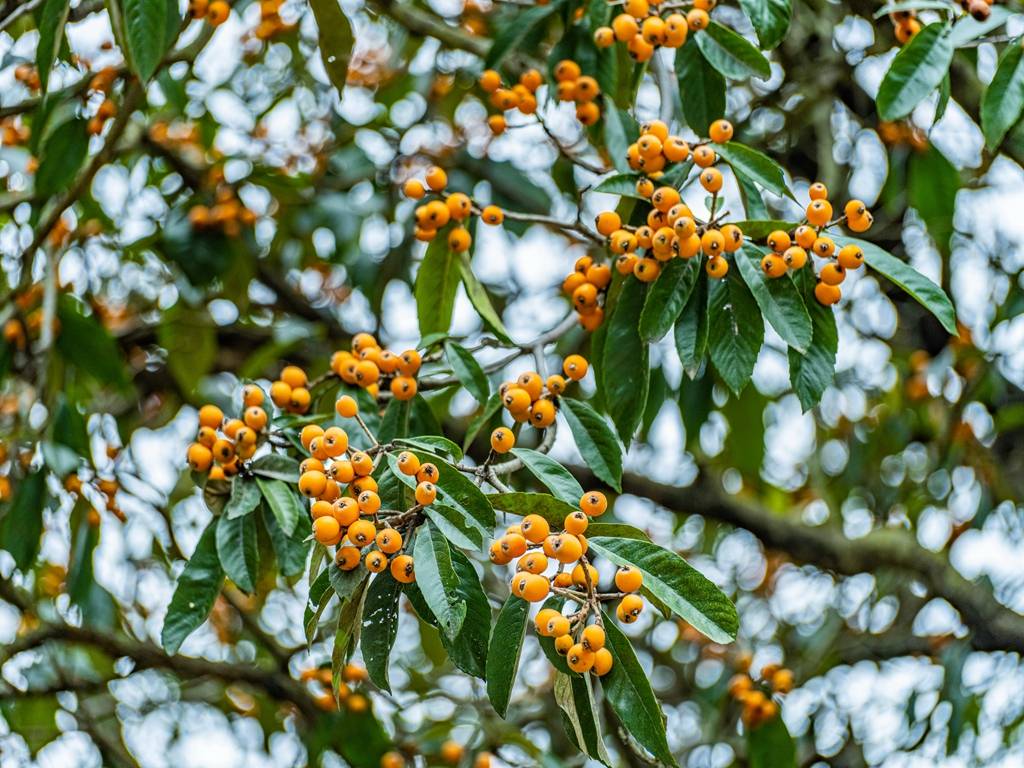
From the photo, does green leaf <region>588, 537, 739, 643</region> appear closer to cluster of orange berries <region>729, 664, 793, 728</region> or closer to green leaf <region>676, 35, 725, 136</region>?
green leaf <region>676, 35, 725, 136</region>

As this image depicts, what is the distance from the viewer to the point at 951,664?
286 cm

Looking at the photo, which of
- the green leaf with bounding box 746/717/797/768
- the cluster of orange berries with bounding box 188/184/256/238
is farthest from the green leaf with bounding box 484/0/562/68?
the green leaf with bounding box 746/717/797/768

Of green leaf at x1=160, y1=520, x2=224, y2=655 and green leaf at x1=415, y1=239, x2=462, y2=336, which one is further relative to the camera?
green leaf at x1=415, y1=239, x2=462, y2=336

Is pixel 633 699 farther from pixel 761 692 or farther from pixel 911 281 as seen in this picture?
pixel 761 692

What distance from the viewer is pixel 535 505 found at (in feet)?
4.38

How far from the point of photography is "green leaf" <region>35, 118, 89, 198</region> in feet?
7.87

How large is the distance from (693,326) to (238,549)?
2.38ft

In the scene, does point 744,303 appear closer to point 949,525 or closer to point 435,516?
point 435,516

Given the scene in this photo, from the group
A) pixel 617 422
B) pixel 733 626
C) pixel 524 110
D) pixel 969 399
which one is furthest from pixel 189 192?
pixel 733 626

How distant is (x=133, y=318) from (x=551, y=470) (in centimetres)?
287

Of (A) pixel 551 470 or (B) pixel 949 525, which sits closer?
(A) pixel 551 470

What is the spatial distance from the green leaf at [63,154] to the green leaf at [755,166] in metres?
1.45

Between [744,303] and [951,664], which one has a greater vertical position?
[744,303]

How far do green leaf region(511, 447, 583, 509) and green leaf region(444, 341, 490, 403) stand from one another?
26 centimetres
